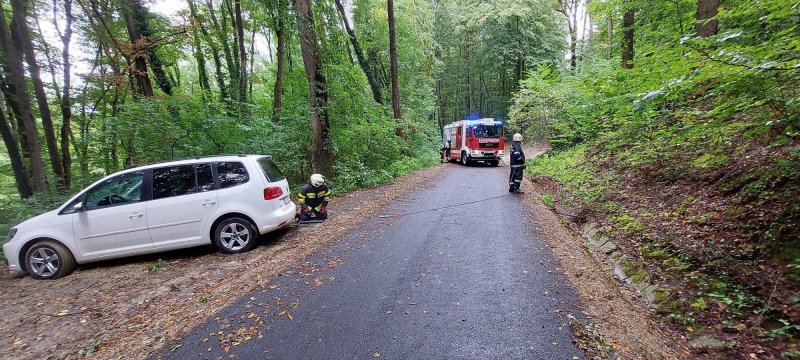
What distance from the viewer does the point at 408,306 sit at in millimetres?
3760

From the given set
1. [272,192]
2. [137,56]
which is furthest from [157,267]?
[137,56]

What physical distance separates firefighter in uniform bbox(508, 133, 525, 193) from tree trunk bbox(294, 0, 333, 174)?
18.5 feet

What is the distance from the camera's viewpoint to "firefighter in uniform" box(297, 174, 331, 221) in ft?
24.0

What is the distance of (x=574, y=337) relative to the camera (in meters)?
3.11

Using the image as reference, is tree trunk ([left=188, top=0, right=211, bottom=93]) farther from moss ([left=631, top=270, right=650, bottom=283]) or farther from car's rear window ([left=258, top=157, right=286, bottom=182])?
moss ([left=631, top=270, right=650, bottom=283])

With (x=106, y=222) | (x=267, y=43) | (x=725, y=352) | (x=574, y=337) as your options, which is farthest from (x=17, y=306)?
(x=267, y=43)

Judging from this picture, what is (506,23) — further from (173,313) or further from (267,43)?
(173,313)

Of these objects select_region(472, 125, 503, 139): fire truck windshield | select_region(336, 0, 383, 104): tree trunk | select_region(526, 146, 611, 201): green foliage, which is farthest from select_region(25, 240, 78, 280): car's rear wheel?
select_region(472, 125, 503, 139): fire truck windshield

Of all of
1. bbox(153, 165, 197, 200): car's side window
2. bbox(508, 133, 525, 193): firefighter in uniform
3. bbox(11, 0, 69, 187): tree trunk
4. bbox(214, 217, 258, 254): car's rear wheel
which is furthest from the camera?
bbox(508, 133, 525, 193): firefighter in uniform

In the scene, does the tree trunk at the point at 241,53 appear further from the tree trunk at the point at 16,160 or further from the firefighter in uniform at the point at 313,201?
the firefighter in uniform at the point at 313,201

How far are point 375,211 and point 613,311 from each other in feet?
18.5

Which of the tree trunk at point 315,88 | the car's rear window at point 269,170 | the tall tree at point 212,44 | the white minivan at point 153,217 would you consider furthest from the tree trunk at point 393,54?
the white minivan at point 153,217

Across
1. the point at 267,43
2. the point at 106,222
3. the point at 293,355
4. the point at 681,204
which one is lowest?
the point at 293,355

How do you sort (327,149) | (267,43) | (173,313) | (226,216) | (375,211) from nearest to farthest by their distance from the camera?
(173,313), (226,216), (375,211), (327,149), (267,43)
